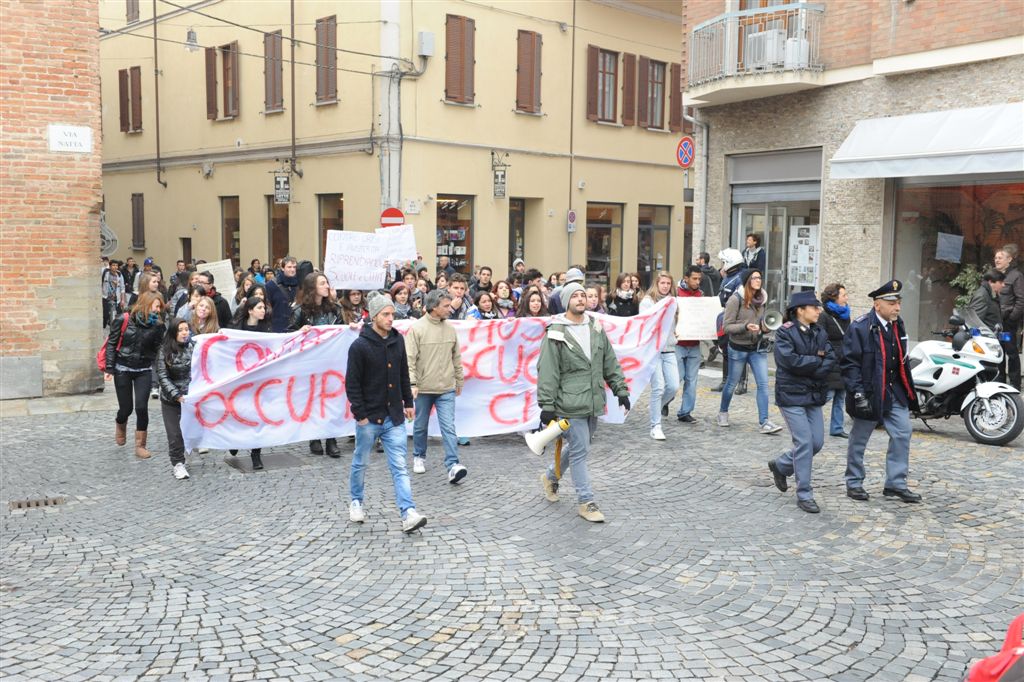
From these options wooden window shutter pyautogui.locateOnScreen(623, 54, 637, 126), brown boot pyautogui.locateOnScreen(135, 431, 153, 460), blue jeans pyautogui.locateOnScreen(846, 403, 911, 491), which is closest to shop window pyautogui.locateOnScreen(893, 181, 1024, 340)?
blue jeans pyautogui.locateOnScreen(846, 403, 911, 491)

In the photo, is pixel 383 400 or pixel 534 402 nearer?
pixel 383 400

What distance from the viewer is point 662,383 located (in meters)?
10.9

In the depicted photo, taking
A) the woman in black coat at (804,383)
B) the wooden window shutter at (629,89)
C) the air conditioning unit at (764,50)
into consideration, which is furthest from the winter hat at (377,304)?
the wooden window shutter at (629,89)

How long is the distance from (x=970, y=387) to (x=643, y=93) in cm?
2013

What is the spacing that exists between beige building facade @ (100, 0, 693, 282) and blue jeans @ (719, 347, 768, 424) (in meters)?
13.6

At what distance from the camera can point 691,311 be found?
38.5 feet

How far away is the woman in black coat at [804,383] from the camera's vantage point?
788 centimetres

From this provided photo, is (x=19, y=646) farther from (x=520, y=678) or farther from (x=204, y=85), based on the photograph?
(x=204, y=85)

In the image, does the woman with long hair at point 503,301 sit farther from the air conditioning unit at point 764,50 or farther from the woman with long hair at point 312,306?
the air conditioning unit at point 764,50

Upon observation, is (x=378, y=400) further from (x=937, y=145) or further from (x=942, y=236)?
(x=942, y=236)

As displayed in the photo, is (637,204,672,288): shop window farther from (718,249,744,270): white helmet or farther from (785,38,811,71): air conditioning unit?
(718,249,744,270): white helmet

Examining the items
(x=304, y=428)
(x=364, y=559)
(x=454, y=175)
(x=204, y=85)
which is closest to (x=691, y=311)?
(x=304, y=428)

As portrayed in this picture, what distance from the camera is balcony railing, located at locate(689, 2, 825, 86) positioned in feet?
56.0

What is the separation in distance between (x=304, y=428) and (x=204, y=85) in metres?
22.0
